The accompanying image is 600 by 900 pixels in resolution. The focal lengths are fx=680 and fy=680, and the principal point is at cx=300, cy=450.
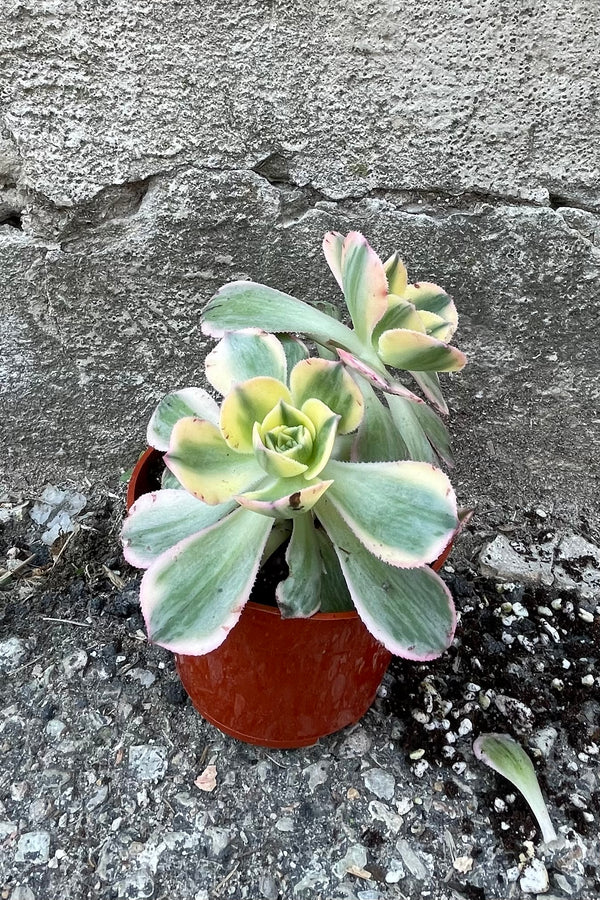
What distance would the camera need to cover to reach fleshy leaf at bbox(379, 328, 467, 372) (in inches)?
26.3

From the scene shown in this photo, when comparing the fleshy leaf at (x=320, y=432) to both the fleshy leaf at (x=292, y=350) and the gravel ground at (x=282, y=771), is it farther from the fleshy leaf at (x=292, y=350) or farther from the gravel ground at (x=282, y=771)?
the gravel ground at (x=282, y=771)

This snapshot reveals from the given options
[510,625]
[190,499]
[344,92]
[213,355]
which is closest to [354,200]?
[344,92]

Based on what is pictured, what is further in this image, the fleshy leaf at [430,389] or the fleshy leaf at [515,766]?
the fleshy leaf at [515,766]

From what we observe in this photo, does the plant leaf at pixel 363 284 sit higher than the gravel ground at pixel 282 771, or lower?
higher

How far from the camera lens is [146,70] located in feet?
3.10

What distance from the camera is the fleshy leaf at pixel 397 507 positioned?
63 centimetres

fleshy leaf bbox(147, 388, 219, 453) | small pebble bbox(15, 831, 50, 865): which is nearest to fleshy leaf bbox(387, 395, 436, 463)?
fleshy leaf bbox(147, 388, 219, 453)

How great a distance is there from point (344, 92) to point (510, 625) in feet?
2.88

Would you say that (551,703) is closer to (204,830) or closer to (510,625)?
(510,625)

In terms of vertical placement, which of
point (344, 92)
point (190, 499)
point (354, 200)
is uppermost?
point (344, 92)

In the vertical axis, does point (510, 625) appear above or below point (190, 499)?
below

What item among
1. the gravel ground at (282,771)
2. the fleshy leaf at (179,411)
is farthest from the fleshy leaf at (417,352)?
the gravel ground at (282,771)

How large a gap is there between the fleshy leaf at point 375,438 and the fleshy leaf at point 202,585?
137 mm

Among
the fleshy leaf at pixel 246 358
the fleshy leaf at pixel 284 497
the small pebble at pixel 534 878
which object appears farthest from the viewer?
the small pebble at pixel 534 878
